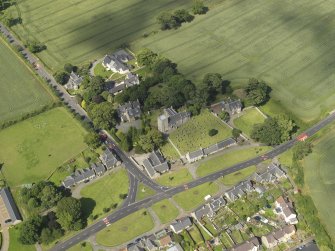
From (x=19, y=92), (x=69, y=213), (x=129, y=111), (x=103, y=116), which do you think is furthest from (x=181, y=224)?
(x=19, y=92)

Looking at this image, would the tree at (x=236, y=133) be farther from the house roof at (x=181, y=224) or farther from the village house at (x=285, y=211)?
the house roof at (x=181, y=224)

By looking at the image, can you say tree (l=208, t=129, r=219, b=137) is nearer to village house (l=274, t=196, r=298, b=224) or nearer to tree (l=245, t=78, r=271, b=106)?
tree (l=245, t=78, r=271, b=106)

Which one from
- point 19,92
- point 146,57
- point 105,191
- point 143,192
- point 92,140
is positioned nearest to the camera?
point 143,192

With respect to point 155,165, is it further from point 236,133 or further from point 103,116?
point 236,133

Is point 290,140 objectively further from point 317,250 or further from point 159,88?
point 159,88

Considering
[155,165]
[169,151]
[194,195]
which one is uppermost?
[155,165]

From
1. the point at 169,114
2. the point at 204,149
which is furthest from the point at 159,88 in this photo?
the point at 204,149

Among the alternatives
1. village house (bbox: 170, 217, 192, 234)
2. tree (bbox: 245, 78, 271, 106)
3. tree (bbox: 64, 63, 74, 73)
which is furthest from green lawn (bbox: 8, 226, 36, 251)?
tree (bbox: 245, 78, 271, 106)
